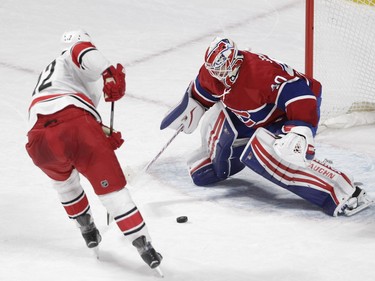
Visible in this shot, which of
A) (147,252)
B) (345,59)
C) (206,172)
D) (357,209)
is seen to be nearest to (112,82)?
(147,252)

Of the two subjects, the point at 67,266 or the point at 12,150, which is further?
the point at 12,150

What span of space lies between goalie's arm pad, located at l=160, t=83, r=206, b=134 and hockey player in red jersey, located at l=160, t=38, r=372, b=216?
9 centimetres

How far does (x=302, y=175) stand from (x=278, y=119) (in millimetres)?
222

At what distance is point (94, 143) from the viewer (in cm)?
279

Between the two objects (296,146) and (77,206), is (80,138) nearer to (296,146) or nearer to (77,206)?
(77,206)

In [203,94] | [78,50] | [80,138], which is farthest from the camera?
[203,94]

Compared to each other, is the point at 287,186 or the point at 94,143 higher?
the point at 94,143

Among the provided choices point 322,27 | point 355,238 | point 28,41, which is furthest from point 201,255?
point 28,41

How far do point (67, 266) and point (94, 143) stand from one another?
17.1 inches

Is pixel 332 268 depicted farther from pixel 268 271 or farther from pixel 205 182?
pixel 205 182

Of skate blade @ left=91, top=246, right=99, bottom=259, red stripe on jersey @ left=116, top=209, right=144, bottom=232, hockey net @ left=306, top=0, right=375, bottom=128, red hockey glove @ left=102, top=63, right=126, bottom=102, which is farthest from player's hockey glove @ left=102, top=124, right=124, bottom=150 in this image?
hockey net @ left=306, top=0, right=375, bottom=128

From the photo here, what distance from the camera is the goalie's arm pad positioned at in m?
3.61

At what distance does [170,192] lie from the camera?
3.61 metres

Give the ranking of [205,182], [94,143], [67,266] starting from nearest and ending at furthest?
[94,143], [67,266], [205,182]
